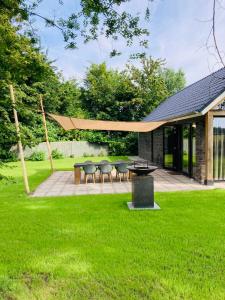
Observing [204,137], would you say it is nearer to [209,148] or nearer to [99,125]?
[209,148]

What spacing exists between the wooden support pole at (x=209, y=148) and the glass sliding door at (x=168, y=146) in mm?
4617

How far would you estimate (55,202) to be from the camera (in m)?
8.77

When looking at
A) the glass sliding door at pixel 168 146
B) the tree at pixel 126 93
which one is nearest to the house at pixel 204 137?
the glass sliding door at pixel 168 146

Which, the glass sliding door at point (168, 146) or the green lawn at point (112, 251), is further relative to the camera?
the glass sliding door at point (168, 146)

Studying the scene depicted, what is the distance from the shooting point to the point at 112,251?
197 inches

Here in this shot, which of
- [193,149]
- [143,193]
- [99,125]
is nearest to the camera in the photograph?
[143,193]

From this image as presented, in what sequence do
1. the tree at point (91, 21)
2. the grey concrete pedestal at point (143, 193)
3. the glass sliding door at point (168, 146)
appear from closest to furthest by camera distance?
1. the tree at point (91, 21)
2. the grey concrete pedestal at point (143, 193)
3. the glass sliding door at point (168, 146)

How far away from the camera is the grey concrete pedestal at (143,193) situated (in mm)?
7824

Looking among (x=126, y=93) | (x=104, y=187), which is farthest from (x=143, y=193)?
(x=126, y=93)

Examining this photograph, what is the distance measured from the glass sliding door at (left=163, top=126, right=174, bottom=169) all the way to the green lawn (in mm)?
7650

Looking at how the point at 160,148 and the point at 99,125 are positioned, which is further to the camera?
the point at 160,148

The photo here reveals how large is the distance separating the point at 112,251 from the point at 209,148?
7.27 metres

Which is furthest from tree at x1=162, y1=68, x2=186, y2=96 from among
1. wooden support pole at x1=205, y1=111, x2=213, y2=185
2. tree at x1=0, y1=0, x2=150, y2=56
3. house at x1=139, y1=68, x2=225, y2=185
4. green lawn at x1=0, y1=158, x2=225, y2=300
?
tree at x1=0, y1=0, x2=150, y2=56

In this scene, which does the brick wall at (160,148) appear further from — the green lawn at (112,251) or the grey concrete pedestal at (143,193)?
the grey concrete pedestal at (143,193)
